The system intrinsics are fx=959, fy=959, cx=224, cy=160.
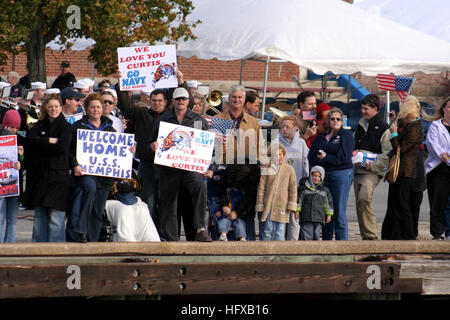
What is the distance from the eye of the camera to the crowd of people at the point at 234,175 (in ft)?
31.5

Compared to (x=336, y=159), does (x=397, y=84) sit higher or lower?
higher

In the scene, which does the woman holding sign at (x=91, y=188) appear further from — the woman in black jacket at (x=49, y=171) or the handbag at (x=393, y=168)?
the handbag at (x=393, y=168)

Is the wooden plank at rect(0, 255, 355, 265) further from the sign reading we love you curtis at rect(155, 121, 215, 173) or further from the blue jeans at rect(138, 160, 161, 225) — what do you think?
the blue jeans at rect(138, 160, 161, 225)

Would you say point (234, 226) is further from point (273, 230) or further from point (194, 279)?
point (194, 279)

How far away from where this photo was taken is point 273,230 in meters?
10.5

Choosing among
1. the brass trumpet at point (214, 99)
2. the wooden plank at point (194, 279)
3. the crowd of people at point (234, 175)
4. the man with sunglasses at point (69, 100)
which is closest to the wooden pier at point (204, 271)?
the wooden plank at point (194, 279)

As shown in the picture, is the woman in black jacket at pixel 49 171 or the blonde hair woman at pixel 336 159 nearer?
the woman in black jacket at pixel 49 171

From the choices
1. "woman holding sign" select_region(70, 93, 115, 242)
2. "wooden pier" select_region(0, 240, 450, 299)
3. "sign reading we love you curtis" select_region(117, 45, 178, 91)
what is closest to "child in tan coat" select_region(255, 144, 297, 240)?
"woman holding sign" select_region(70, 93, 115, 242)

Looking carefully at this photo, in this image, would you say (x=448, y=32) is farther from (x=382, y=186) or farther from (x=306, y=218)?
(x=306, y=218)

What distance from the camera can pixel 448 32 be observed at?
26.4 m

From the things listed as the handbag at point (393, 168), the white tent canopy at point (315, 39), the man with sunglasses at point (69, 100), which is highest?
the white tent canopy at point (315, 39)

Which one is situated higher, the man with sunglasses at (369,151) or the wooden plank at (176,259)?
the man with sunglasses at (369,151)

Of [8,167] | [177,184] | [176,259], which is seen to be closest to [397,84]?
[177,184]

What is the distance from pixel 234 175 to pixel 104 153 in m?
1.49
